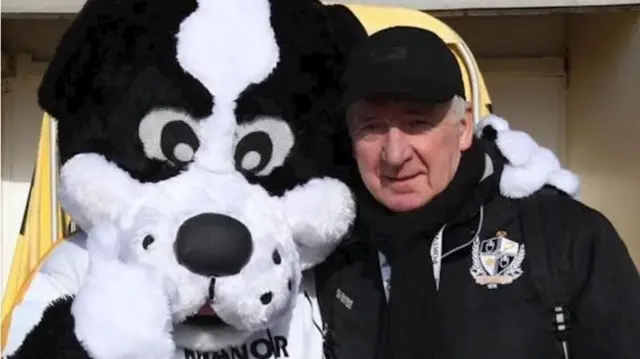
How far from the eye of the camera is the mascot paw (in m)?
1.34

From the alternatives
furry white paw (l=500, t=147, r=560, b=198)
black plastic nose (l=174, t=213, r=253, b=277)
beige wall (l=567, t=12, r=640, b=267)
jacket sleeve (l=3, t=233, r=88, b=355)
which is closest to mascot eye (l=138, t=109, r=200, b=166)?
black plastic nose (l=174, t=213, r=253, b=277)

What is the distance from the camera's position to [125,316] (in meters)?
1.34

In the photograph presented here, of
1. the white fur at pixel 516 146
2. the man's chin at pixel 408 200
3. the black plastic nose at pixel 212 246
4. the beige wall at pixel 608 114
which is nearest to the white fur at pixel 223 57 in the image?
the black plastic nose at pixel 212 246

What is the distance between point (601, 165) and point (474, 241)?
3.51ft

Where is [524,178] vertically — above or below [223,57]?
below

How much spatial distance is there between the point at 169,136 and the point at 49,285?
0.89 feet

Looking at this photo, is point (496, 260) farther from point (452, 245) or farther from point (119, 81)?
point (119, 81)

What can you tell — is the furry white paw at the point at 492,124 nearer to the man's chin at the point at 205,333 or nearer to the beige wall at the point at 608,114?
the man's chin at the point at 205,333

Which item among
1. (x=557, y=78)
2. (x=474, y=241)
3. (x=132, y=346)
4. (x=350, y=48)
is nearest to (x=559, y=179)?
(x=474, y=241)

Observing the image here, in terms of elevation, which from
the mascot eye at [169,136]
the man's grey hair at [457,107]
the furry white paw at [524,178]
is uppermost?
the mascot eye at [169,136]

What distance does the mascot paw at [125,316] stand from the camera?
1339 mm

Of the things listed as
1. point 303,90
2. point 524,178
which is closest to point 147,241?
point 303,90

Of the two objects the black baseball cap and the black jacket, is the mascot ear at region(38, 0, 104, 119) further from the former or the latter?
the black jacket

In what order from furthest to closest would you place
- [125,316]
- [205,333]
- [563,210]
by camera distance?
[563,210] < [205,333] < [125,316]
